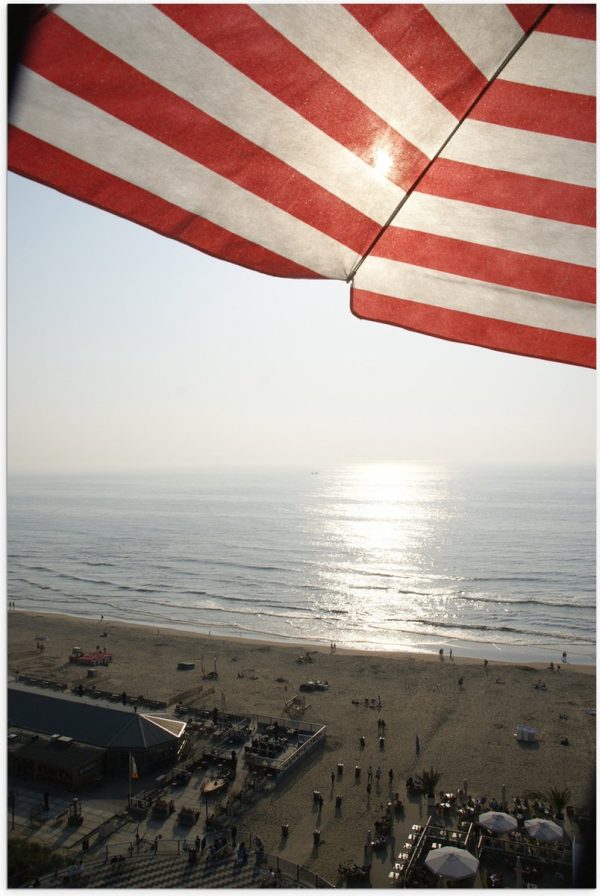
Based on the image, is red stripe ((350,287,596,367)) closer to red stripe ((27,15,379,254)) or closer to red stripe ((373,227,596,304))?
red stripe ((373,227,596,304))

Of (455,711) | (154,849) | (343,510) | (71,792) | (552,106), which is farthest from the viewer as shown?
(343,510)

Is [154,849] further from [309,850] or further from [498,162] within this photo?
[498,162]

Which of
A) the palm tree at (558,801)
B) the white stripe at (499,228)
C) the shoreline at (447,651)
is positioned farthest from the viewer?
the shoreline at (447,651)

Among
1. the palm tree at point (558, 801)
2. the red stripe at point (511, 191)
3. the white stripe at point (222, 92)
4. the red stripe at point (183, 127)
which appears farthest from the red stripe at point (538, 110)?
the palm tree at point (558, 801)

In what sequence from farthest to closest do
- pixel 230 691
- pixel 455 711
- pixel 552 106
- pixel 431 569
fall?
1. pixel 431 569
2. pixel 230 691
3. pixel 455 711
4. pixel 552 106

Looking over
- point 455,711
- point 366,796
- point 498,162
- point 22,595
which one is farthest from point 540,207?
point 22,595

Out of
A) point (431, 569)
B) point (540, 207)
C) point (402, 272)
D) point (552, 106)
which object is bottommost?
point (431, 569)

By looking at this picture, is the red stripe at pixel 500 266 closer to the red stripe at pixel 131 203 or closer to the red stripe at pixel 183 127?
the red stripe at pixel 183 127
